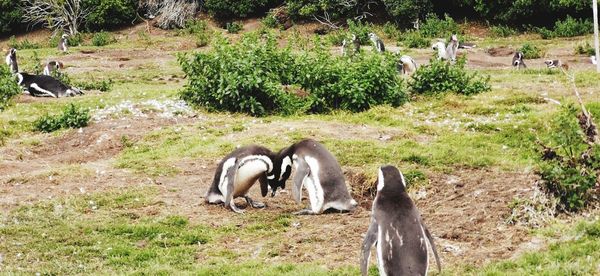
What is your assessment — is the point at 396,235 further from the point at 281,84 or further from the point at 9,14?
the point at 9,14

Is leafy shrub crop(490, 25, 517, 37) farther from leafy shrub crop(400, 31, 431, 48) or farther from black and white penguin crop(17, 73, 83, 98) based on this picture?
black and white penguin crop(17, 73, 83, 98)

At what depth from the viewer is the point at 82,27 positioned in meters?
39.0

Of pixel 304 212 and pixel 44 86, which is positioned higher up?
pixel 304 212

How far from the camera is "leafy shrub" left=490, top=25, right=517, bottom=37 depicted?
3048 cm

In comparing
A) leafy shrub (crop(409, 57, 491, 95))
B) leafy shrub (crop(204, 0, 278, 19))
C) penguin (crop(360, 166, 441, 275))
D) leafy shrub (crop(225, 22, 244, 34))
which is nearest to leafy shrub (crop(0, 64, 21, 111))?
leafy shrub (crop(409, 57, 491, 95))

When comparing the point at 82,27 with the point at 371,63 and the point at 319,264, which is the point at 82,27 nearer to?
the point at 371,63

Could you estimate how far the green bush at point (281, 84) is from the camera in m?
14.0

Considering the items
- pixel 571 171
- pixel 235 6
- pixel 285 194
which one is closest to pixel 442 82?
pixel 285 194

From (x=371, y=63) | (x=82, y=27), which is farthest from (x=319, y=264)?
(x=82, y=27)

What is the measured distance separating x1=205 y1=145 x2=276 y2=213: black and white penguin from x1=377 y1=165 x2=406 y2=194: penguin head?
8.94ft

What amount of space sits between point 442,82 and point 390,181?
9.44 m

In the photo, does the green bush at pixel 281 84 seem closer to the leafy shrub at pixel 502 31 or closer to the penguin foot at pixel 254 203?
the penguin foot at pixel 254 203

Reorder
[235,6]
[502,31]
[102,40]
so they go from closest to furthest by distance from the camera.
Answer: [502,31] → [102,40] → [235,6]

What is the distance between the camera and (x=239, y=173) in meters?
8.90
